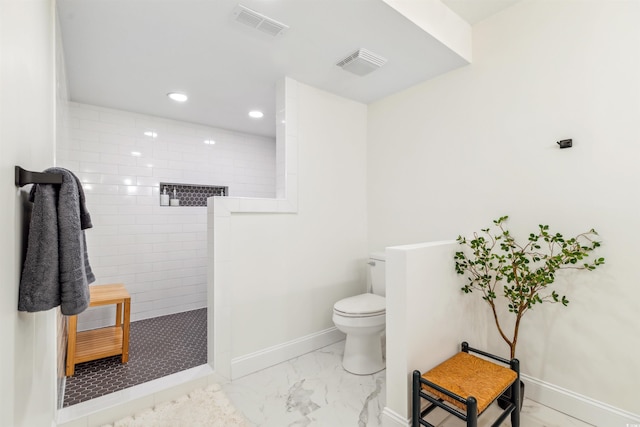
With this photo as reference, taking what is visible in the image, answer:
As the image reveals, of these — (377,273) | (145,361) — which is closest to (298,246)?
(377,273)

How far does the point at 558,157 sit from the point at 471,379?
55.5 inches

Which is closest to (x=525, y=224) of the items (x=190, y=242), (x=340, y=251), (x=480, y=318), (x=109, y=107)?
(x=480, y=318)

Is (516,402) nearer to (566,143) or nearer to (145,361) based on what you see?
(566,143)

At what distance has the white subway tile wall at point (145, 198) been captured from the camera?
3109 millimetres

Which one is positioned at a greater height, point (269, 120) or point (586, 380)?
point (269, 120)

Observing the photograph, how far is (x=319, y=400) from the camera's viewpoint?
1.95 m

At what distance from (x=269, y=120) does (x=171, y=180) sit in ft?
4.38

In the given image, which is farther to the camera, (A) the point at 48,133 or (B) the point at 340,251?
(B) the point at 340,251

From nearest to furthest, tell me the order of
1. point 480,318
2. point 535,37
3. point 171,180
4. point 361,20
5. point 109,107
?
point 361,20, point 535,37, point 480,318, point 109,107, point 171,180

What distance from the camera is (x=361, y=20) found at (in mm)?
1815

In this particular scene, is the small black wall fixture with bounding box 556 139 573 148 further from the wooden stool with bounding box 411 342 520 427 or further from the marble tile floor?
the marble tile floor

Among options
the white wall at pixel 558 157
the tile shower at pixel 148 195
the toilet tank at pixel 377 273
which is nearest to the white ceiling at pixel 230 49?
the white wall at pixel 558 157

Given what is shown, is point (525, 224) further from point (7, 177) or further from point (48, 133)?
point (48, 133)

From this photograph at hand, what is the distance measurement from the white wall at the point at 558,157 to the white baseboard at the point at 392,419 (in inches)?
37.4
